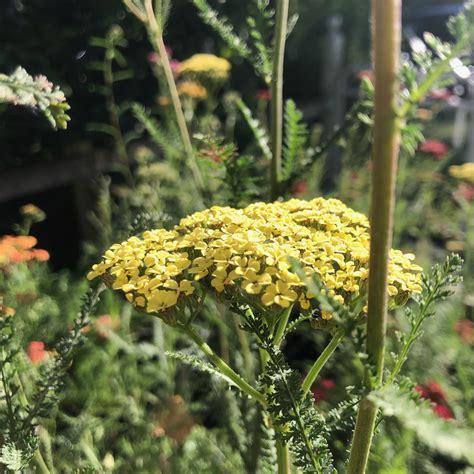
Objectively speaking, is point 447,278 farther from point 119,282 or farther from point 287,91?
point 287,91

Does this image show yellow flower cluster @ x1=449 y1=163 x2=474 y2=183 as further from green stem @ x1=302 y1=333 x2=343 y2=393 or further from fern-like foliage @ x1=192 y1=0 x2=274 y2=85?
green stem @ x1=302 y1=333 x2=343 y2=393

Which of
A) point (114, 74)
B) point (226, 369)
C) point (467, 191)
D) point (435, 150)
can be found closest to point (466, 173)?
point (467, 191)

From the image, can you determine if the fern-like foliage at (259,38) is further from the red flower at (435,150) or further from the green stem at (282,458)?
the red flower at (435,150)

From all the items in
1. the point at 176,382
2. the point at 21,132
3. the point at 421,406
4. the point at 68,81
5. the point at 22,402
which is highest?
the point at 68,81

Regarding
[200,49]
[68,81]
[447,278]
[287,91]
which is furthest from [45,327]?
[287,91]

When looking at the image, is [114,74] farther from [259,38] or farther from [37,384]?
[37,384]

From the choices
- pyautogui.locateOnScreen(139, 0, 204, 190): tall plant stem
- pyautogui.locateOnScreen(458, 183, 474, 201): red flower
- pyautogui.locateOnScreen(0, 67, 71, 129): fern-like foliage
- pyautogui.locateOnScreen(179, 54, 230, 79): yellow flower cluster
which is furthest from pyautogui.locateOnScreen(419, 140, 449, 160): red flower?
pyautogui.locateOnScreen(0, 67, 71, 129): fern-like foliage
